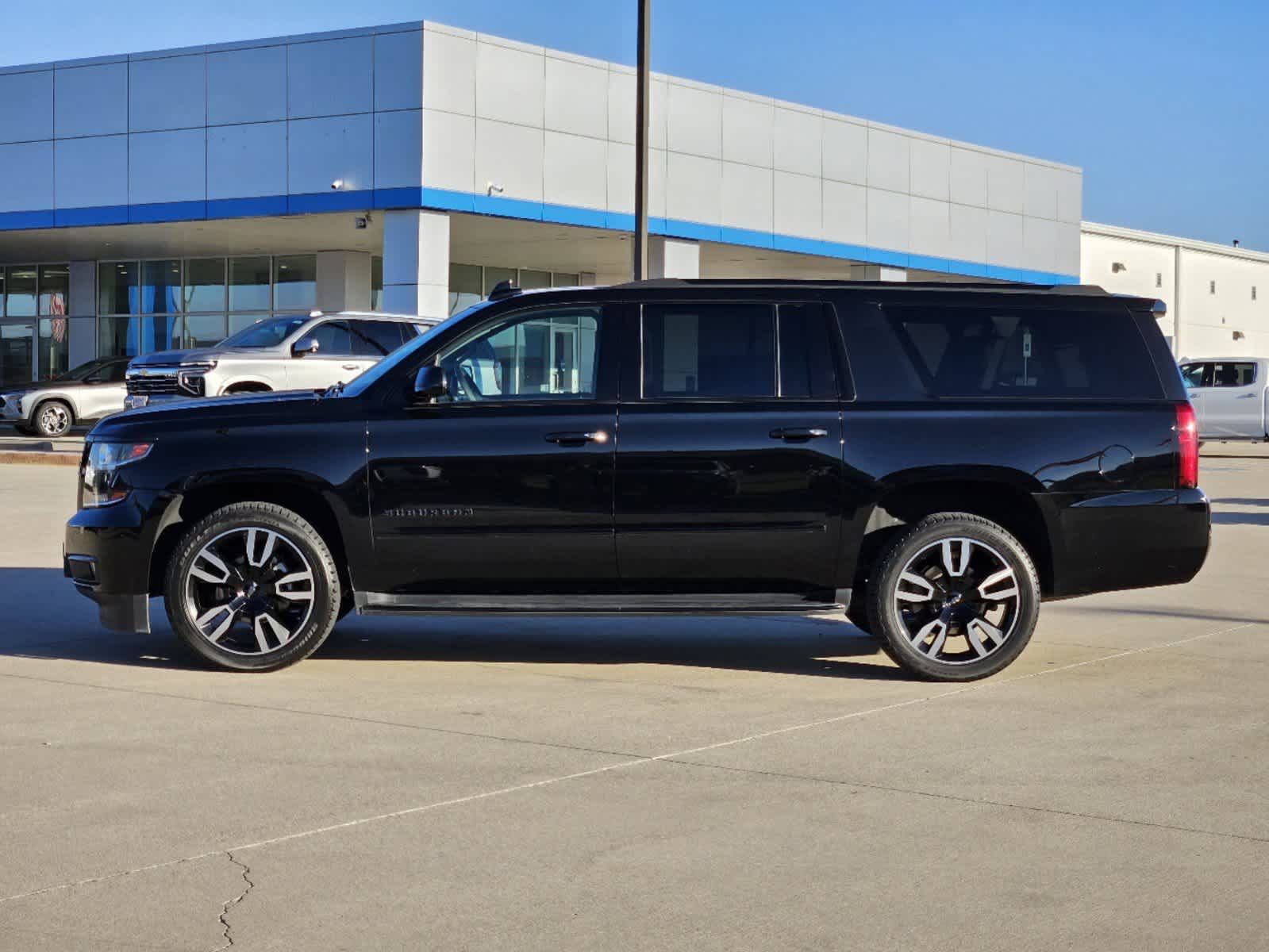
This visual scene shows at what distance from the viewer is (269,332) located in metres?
24.6

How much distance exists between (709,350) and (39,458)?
18137mm

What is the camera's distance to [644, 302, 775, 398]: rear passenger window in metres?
8.75

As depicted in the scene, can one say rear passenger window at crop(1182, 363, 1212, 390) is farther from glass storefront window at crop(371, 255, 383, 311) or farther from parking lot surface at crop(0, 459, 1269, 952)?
parking lot surface at crop(0, 459, 1269, 952)

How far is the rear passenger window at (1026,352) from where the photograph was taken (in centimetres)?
888

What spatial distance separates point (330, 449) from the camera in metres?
8.70

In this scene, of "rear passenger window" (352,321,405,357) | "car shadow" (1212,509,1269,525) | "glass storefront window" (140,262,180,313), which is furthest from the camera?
"glass storefront window" (140,262,180,313)

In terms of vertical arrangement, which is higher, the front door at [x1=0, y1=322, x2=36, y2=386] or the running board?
the front door at [x1=0, y1=322, x2=36, y2=386]

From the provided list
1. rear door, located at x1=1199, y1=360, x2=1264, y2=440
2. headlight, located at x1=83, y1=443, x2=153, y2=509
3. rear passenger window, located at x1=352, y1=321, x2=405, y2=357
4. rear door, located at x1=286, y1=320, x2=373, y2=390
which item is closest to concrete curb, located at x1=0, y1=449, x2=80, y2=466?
rear door, located at x1=286, y1=320, x2=373, y2=390

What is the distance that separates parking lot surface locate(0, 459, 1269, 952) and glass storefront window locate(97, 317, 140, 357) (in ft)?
115

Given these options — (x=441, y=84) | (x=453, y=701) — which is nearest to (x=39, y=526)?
(x=453, y=701)

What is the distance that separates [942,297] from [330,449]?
3.03 metres

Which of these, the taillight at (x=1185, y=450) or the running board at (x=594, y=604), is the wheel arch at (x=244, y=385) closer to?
the running board at (x=594, y=604)

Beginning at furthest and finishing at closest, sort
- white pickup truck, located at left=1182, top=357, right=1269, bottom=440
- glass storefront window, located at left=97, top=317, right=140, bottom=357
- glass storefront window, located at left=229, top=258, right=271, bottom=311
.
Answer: glass storefront window, located at left=97, top=317, right=140, bottom=357
glass storefront window, located at left=229, top=258, right=271, bottom=311
white pickup truck, located at left=1182, top=357, right=1269, bottom=440

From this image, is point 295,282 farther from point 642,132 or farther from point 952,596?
point 952,596
